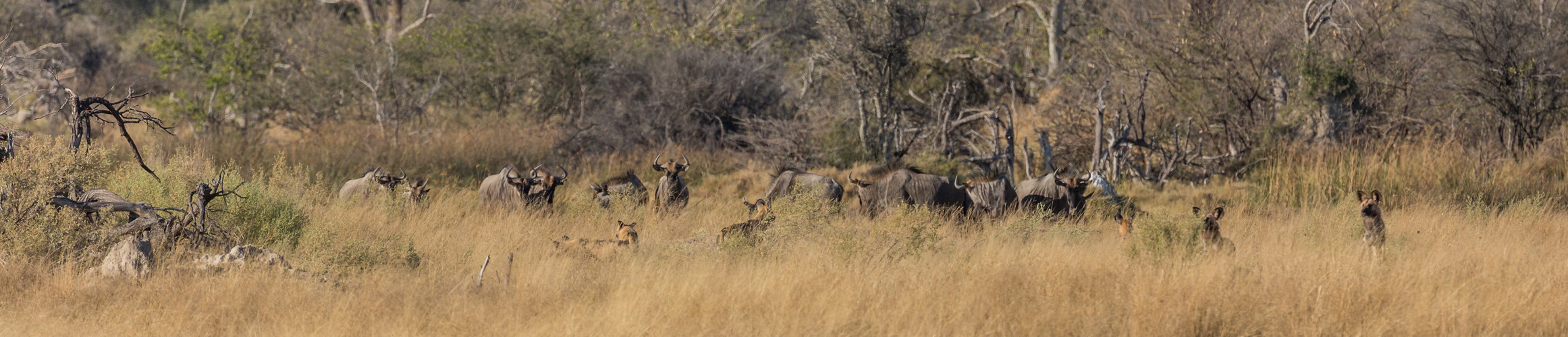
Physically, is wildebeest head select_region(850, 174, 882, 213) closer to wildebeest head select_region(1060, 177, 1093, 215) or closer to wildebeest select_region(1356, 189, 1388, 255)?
wildebeest head select_region(1060, 177, 1093, 215)

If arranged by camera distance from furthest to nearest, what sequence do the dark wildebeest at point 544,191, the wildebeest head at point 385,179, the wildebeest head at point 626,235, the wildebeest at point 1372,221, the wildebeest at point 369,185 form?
the wildebeest head at point 385,179 → the wildebeest at point 369,185 → the dark wildebeest at point 544,191 → the wildebeest head at point 626,235 → the wildebeest at point 1372,221

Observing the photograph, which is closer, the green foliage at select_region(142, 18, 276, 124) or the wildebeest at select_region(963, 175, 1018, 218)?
the wildebeest at select_region(963, 175, 1018, 218)

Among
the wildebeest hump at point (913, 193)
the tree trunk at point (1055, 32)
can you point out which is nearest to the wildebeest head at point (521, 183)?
the wildebeest hump at point (913, 193)

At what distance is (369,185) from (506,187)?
114cm

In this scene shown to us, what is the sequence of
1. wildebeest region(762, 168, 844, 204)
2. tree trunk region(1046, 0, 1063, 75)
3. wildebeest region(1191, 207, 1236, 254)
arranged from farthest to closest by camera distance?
tree trunk region(1046, 0, 1063, 75)
wildebeest region(762, 168, 844, 204)
wildebeest region(1191, 207, 1236, 254)

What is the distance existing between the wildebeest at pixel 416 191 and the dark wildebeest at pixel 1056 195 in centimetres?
504

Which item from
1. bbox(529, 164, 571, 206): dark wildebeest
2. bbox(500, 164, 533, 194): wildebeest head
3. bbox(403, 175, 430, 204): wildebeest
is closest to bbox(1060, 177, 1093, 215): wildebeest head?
bbox(529, 164, 571, 206): dark wildebeest

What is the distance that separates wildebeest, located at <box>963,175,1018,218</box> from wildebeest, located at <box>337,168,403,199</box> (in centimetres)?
493

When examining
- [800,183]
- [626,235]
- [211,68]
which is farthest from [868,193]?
[211,68]

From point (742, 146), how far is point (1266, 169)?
255 inches

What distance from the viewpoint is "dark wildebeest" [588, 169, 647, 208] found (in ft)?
34.0

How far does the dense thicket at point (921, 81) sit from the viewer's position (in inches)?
526

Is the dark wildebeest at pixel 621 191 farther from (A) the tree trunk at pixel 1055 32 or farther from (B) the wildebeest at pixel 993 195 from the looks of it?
(A) the tree trunk at pixel 1055 32

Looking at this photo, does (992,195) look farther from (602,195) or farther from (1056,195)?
(602,195)
